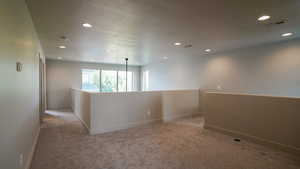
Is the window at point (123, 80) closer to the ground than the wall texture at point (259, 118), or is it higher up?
higher up

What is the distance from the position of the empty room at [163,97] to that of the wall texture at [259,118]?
0.06 feet

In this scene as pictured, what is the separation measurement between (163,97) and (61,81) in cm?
584

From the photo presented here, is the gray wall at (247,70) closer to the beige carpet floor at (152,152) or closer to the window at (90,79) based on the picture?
the beige carpet floor at (152,152)

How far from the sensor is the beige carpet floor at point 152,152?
7.88 ft

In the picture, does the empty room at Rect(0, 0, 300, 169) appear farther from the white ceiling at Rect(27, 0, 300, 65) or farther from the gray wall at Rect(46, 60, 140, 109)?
the gray wall at Rect(46, 60, 140, 109)

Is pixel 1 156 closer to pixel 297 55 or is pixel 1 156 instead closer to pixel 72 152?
pixel 72 152

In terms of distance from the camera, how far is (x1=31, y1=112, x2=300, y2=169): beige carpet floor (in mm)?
2402

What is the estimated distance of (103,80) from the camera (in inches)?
364

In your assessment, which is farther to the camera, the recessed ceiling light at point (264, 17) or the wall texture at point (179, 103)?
the wall texture at point (179, 103)

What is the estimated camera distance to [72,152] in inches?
111

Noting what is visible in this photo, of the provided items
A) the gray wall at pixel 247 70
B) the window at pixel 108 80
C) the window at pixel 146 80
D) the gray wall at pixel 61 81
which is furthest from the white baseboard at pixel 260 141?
the gray wall at pixel 61 81

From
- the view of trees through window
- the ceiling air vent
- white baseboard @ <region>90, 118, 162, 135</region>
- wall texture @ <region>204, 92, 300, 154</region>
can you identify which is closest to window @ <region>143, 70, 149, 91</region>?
the view of trees through window

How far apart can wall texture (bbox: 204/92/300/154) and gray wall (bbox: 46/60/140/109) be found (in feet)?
23.1

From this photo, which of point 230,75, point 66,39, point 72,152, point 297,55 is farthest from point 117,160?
point 297,55
